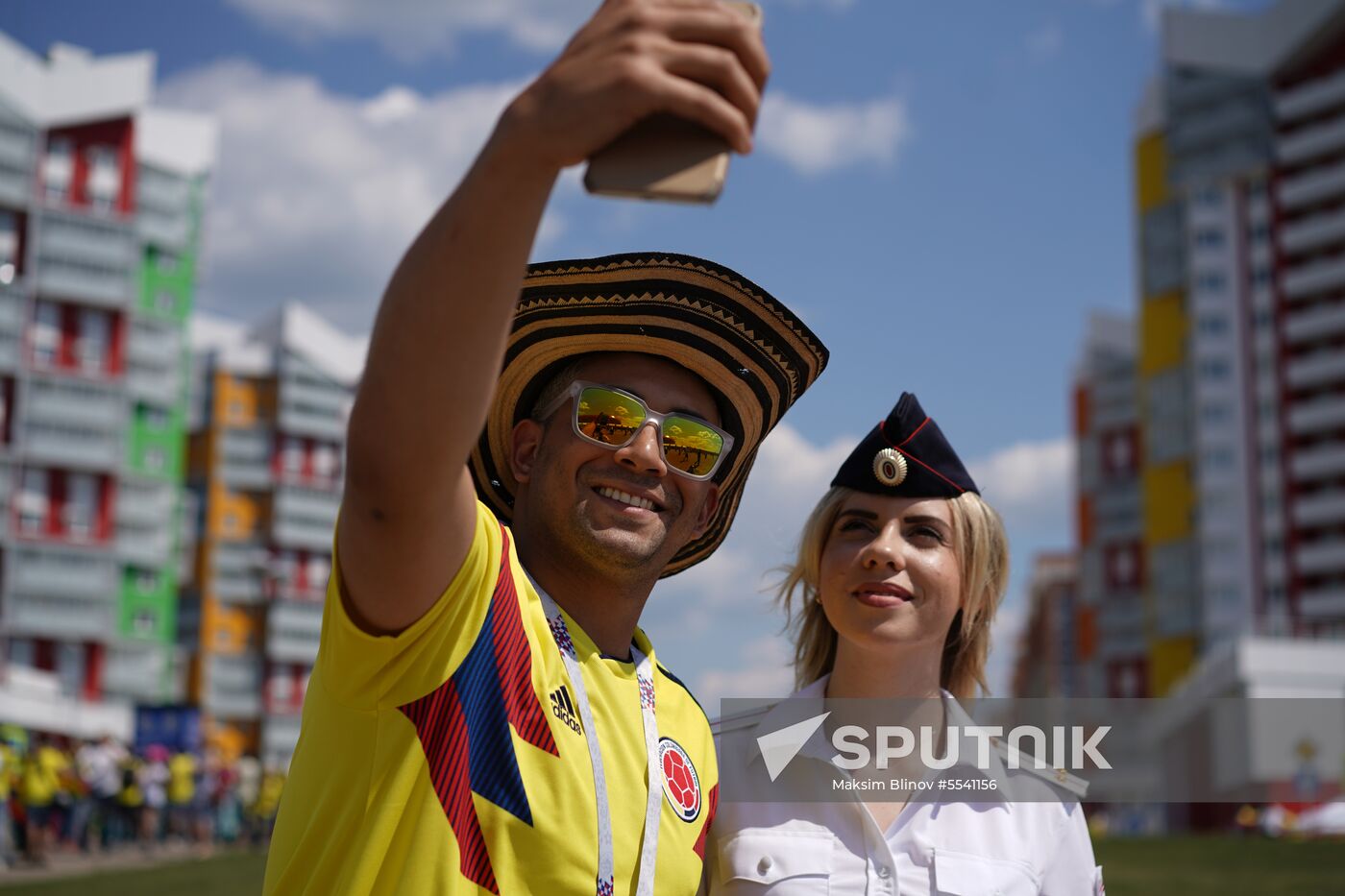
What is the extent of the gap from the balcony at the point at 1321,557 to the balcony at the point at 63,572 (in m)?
54.5

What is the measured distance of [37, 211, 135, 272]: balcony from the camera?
188 feet

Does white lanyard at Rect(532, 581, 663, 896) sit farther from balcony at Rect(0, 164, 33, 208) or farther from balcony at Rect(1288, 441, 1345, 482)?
balcony at Rect(1288, 441, 1345, 482)

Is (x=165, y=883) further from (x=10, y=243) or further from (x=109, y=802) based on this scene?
(x=10, y=243)

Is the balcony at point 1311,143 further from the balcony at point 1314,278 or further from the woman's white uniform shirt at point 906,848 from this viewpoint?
the woman's white uniform shirt at point 906,848

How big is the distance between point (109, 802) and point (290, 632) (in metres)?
53.6

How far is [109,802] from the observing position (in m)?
26.9

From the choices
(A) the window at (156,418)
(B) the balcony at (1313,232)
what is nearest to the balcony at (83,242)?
(A) the window at (156,418)

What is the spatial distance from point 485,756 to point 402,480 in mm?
774

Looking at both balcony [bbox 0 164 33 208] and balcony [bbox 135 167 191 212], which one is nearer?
balcony [bbox 0 164 33 208]

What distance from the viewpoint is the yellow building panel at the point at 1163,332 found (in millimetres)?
84500

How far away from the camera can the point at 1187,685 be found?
2544 inches

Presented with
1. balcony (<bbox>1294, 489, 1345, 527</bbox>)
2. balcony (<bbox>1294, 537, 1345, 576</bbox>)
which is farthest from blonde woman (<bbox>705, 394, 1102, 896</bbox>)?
balcony (<bbox>1294, 489, 1345, 527</bbox>)

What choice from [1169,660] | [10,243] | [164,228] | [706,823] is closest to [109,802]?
[706,823]

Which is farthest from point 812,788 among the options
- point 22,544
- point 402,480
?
point 22,544
